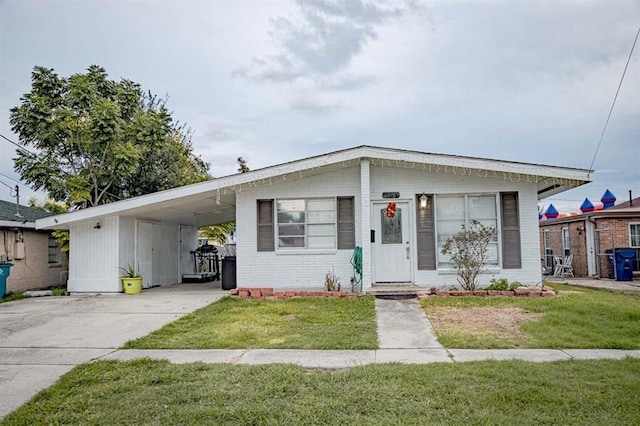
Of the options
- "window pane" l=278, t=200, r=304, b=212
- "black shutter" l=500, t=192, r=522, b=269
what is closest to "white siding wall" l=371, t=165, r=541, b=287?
"black shutter" l=500, t=192, r=522, b=269

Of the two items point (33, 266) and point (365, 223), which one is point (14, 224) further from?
point (365, 223)

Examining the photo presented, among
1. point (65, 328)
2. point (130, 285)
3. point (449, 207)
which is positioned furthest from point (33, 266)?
point (449, 207)

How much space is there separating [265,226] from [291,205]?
2.78 ft

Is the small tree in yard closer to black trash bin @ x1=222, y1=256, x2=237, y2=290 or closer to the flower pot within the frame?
black trash bin @ x1=222, y1=256, x2=237, y2=290

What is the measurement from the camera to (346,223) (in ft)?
38.5

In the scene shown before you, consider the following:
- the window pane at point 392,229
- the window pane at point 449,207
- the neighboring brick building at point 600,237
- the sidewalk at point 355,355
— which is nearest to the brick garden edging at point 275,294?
the window pane at point 392,229

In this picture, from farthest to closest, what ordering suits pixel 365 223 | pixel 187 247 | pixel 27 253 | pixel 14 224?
pixel 187 247
pixel 27 253
pixel 14 224
pixel 365 223

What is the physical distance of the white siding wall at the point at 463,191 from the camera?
11.3 meters

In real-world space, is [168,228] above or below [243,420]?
above

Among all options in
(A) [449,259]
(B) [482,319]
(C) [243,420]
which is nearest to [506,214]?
(A) [449,259]

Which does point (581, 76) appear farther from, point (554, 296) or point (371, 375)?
point (371, 375)

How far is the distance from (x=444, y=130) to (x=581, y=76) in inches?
234

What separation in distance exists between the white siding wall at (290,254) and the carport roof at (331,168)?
0.84 ft

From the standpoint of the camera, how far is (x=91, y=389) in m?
4.75
